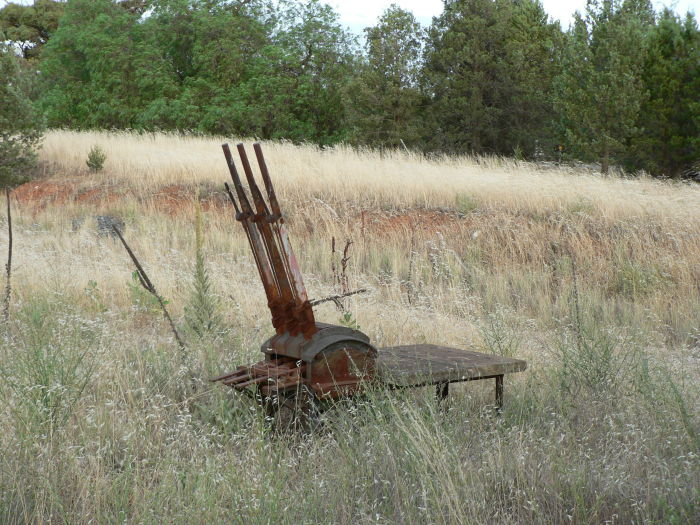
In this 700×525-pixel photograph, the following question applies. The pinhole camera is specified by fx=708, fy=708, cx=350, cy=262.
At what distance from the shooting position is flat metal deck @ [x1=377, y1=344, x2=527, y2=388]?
3.19m

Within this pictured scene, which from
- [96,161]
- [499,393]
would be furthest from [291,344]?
[96,161]

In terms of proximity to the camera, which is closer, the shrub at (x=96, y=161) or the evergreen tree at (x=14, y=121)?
the evergreen tree at (x=14, y=121)

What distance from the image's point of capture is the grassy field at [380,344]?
242cm

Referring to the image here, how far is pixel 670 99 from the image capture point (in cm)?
2178

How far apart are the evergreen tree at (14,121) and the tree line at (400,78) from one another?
0.20 m

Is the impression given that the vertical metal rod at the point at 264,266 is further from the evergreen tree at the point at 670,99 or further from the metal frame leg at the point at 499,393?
the evergreen tree at the point at 670,99

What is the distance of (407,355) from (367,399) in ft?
2.06

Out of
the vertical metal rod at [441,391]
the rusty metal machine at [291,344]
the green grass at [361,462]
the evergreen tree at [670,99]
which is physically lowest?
the vertical metal rod at [441,391]

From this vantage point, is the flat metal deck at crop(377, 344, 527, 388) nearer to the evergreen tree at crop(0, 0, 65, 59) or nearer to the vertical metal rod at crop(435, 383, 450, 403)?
the vertical metal rod at crop(435, 383, 450, 403)

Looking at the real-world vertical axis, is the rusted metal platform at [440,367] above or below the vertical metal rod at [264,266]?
below

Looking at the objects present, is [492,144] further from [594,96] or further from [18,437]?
[18,437]

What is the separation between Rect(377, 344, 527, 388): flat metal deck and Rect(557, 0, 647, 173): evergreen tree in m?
18.7

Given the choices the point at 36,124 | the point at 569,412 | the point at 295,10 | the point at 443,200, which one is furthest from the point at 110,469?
→ the point at 295,10

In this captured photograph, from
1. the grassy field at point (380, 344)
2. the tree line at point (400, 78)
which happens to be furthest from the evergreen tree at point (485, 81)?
the grassy field at point (380, 344)
